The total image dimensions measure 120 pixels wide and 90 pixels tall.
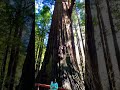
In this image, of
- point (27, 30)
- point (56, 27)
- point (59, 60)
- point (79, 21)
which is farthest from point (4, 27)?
point (79, 21)

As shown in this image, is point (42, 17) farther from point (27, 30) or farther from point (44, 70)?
point (27, 30)

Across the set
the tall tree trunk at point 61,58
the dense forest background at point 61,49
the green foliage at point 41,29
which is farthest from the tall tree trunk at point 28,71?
the green foliage at point 41,29

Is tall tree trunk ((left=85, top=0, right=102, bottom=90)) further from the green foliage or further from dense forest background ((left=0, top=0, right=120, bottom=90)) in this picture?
the green foliage

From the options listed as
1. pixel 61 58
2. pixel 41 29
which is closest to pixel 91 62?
pixel 61 58

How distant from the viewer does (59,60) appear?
71.6 inches

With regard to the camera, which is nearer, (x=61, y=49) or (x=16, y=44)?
(x=16, y=44)

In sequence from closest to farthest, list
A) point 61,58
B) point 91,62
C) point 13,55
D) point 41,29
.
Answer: point 13,55
point 91,62
point 61,58
point 41,29

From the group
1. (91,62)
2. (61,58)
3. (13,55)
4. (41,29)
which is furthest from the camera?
(41,29)

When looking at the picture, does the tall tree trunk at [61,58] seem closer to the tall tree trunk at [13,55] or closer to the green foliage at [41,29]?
the green foliage at [41,29]

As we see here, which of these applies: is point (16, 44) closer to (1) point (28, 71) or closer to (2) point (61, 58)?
(1) point (28, 71)

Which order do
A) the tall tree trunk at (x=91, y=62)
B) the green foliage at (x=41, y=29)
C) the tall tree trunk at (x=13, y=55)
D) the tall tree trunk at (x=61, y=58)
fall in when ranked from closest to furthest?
the tall tree trunk at (x=13, y=55) → the tall tree trunk at (x=91, y=62) → the tall tree trunk at (x=61, y=58) → the green foliage at (x=41, y=29)

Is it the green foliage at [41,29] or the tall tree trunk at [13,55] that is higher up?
the green foliage at [41,29]

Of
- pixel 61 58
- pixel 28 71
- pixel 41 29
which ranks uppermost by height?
pixel 41 29

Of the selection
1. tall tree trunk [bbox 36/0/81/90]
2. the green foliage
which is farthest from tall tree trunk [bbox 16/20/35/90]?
the green foliage
